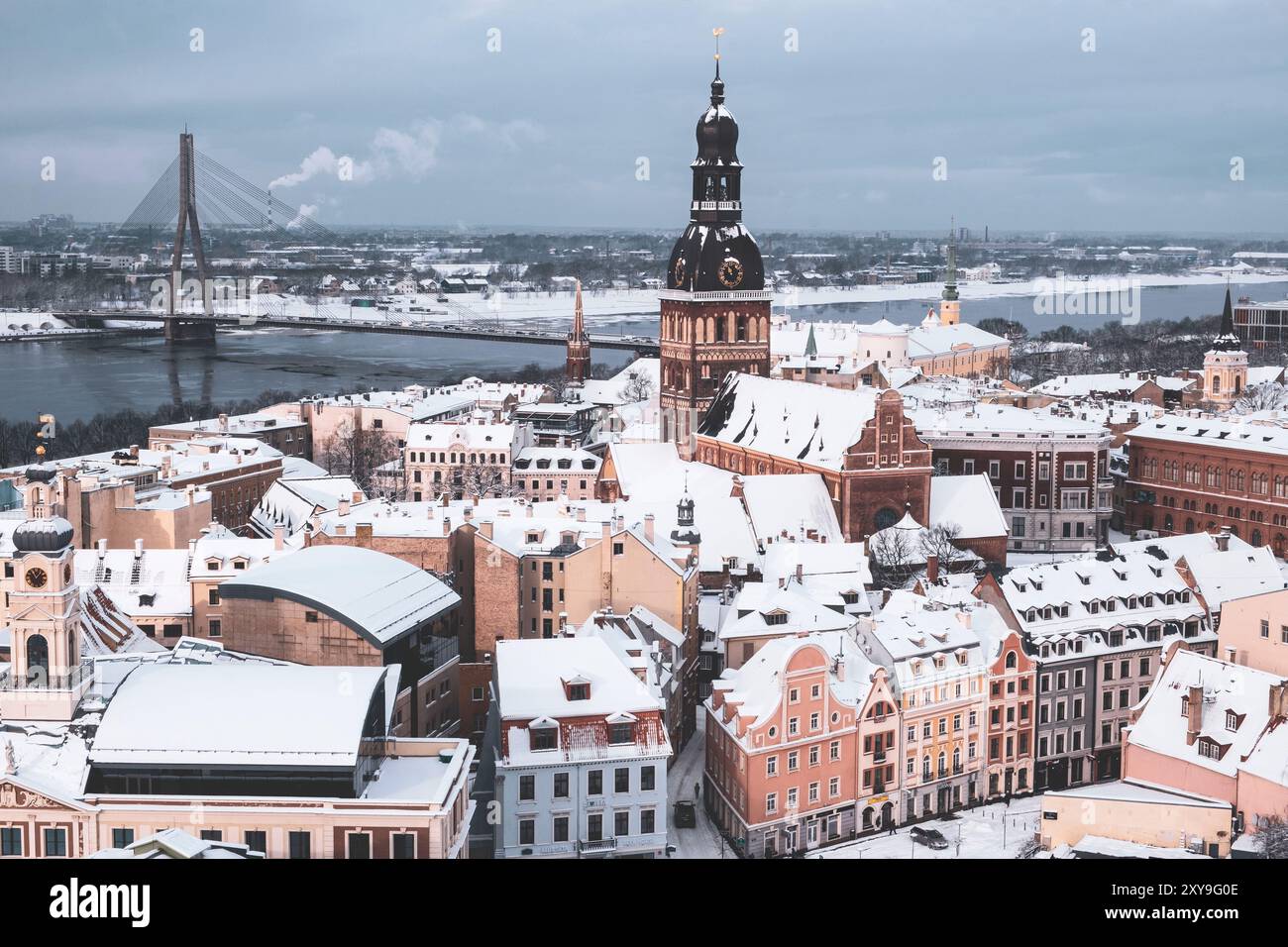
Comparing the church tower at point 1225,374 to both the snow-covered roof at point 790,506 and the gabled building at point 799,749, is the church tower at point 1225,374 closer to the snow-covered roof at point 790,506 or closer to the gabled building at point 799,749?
the snow-covered roof at point 790,506

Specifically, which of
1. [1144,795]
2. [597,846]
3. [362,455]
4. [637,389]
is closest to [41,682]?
[597,846]

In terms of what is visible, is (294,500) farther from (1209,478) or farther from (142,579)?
(1209,478)

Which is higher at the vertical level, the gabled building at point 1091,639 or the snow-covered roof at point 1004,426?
the snow-covered roof at point 1004,426

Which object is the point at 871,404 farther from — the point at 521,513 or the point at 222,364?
the point at 222,364

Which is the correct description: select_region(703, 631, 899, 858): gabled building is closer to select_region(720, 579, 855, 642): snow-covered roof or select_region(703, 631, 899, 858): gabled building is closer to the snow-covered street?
the snow-covered street

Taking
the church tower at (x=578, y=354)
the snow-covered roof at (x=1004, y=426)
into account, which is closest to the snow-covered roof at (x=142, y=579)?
the snow-covered roof at (x=1004, y=426)

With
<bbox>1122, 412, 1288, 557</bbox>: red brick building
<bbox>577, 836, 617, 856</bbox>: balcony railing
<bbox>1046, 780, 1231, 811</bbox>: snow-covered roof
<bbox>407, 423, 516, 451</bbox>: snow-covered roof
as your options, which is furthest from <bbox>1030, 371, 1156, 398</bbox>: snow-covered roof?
<bbox>577, 836, 617, 856</bbox>: balcony railing
